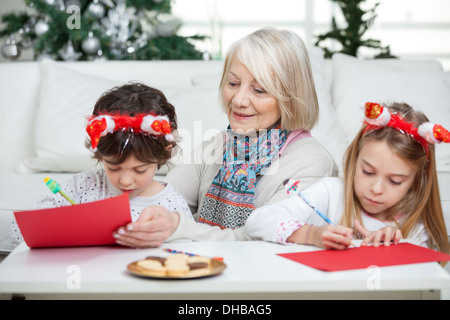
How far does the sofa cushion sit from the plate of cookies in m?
1.60

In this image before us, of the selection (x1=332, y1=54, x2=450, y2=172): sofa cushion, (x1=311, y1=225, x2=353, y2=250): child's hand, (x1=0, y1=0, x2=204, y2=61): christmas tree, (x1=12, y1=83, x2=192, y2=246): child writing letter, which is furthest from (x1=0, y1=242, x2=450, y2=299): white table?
(x1=0, y1=0, x2=204, y2=61): christmas tree

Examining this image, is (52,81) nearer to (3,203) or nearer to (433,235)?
(3,203)

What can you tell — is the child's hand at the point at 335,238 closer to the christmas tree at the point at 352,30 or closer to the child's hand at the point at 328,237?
the child's hand at the point at 328,237

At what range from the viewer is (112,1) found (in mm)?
3453

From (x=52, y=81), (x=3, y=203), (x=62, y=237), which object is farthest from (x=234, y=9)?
(x=62, y=237)

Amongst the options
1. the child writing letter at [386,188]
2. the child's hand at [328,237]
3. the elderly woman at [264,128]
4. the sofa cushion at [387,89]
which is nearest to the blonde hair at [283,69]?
the elderly woman at [264,128]

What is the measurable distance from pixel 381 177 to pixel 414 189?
12 cm

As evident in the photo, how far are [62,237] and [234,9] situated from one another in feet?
14.2

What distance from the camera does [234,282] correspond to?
0.88 m

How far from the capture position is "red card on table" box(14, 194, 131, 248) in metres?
0.99

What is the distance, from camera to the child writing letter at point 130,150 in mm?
1233

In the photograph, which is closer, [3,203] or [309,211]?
[309,211]

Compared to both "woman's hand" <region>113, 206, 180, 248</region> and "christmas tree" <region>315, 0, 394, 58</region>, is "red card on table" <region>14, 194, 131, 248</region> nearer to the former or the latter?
"woman's hand" <region>113, 206, 180, 248</region>

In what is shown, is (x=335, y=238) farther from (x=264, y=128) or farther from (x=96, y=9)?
(x=96, y=9)
